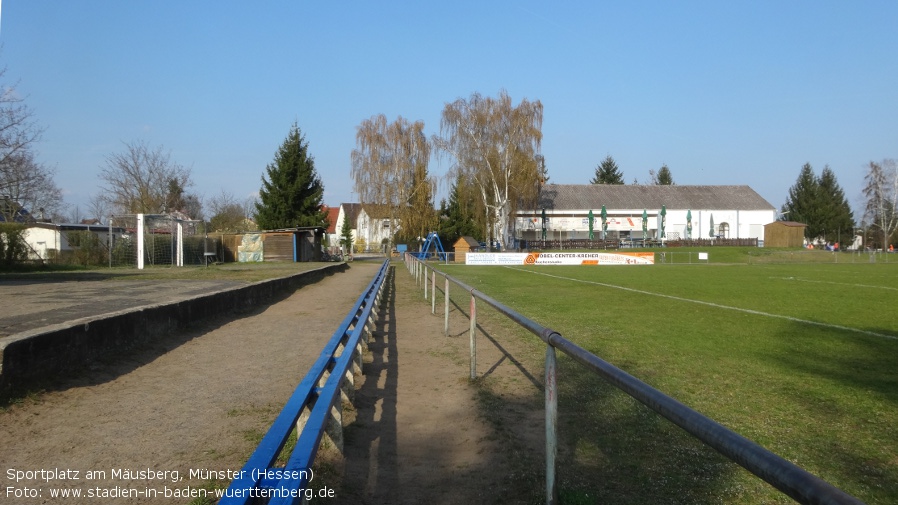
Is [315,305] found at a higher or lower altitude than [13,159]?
lower

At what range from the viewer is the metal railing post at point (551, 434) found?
11.6 ft

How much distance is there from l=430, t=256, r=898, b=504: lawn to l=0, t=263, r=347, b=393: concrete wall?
14.9ft

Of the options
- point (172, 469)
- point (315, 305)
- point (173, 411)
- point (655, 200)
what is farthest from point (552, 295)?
point (655, 200)

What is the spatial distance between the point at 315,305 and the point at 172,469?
12.1 meters

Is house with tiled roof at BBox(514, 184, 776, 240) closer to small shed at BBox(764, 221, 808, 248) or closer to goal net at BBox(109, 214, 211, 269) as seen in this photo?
small shed at BBox(764, 221, 808, 248)

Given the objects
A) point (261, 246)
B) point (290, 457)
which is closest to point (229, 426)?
point (290, 457)

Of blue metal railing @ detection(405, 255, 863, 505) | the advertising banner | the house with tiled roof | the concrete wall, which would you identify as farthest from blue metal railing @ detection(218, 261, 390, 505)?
the house with tiled roof

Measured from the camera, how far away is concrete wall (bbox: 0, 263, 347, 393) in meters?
5.72

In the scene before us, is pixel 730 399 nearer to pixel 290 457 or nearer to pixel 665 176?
pixel 290 457

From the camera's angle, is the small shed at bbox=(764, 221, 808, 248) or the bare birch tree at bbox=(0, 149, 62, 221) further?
the small shed at bbox=(764, 221, 808, 248)

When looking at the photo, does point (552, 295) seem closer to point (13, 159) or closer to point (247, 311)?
point (247, 311)

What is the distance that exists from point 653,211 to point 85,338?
262 ft

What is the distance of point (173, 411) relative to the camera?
573cm

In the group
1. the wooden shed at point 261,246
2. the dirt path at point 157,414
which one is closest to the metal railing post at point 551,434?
the dirt path at point 157,414
